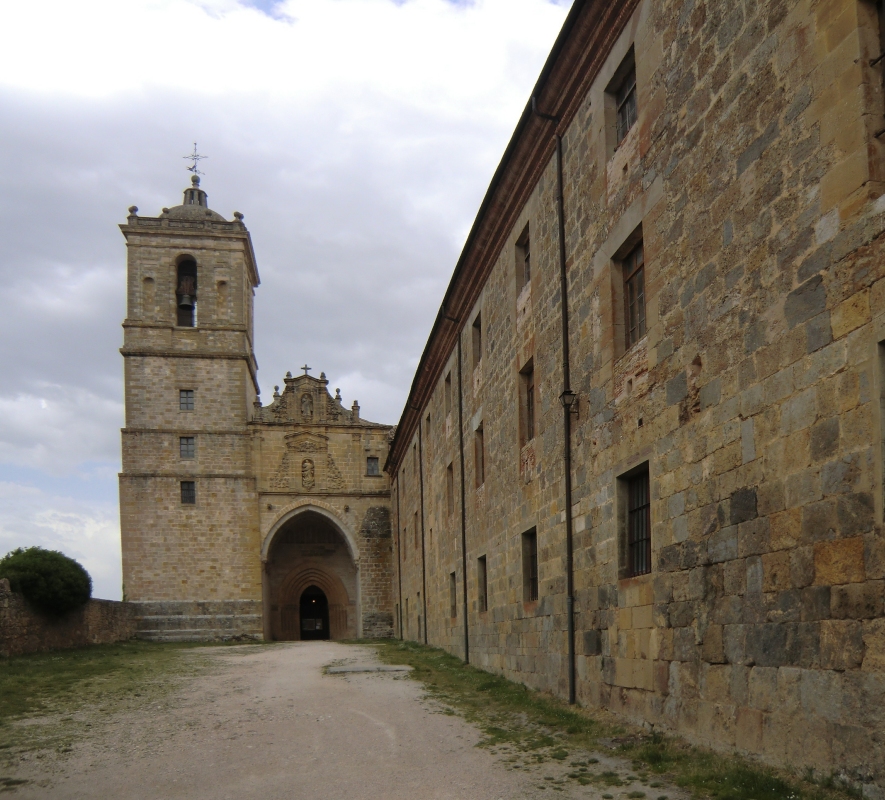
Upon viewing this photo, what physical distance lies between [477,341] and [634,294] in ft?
26.2

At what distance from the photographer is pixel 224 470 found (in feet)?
114

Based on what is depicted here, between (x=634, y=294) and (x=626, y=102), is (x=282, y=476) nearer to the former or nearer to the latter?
(x=634, y=294)

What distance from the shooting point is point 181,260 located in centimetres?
3669

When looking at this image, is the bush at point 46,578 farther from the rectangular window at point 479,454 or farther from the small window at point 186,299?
the small window at point 186,299

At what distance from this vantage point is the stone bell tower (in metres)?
33.2

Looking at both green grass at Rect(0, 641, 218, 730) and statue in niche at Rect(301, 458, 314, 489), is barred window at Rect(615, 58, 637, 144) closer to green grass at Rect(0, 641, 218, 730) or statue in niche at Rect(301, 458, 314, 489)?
green grass at Rect(0, 641, 218, 730)

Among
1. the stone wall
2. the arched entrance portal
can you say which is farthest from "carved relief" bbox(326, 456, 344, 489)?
the stone wall

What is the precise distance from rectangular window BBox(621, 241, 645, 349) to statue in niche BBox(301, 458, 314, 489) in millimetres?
28443

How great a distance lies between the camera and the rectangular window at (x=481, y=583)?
1580 centimetres

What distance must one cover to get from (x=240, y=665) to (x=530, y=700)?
9.43 meters

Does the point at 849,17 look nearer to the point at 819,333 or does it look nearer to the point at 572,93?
the point at 819,333

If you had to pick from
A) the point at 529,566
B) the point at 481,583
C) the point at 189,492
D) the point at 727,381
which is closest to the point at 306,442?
the point at 189,492

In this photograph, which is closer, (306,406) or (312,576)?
(306,406)

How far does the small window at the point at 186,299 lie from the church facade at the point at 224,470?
0.19 ft
